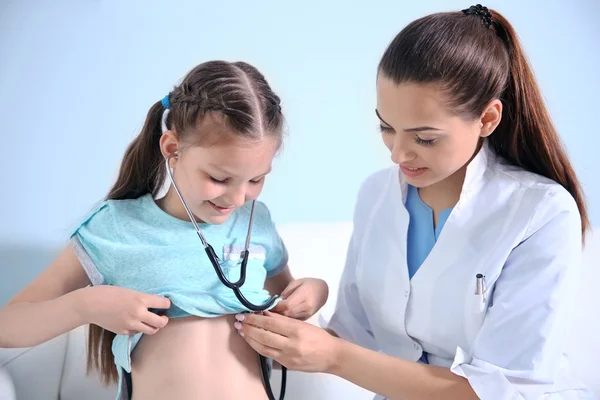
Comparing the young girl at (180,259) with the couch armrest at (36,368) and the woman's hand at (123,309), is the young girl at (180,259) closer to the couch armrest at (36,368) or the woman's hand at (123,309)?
the woman's hand at (123,309)

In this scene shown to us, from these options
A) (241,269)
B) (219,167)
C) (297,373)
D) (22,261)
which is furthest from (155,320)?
(22,261)

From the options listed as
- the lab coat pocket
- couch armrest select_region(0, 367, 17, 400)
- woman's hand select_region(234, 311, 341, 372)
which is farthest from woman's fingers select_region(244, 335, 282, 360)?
couch armrest select_region(0, 367, 17, 400)

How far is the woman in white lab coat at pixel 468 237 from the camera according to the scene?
1519 mm

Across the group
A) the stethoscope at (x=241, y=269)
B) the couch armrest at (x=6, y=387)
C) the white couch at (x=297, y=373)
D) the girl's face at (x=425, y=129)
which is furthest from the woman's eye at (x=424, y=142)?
the couch armrest at (x=6, y=387)

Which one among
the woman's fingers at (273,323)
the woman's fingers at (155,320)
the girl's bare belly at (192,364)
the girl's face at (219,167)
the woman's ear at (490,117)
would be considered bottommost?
the girl's bare belly at (192,364)

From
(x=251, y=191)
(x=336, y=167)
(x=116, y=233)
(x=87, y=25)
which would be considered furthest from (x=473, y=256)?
(x=87, y=25)

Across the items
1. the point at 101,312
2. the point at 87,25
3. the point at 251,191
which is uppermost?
the point at 87,25

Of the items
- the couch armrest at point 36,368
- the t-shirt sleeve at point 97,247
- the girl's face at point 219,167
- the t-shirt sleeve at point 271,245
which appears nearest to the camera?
the girl's face at point 219,167

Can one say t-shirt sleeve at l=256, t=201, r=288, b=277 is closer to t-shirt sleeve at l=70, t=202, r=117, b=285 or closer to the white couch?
t-shirt sleeve at l=70, t=202, r=117, b=285

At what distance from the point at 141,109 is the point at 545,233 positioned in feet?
5.02

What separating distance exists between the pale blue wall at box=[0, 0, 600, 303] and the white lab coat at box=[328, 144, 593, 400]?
782mm

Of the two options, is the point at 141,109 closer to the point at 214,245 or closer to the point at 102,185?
the point at 102,185

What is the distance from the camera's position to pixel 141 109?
2633mm

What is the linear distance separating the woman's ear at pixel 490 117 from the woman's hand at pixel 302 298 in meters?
0.48
